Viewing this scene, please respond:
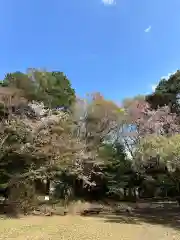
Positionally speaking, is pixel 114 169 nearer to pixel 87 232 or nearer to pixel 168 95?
pixel 168 95

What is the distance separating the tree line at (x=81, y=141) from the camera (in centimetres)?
1605

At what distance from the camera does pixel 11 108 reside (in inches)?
668

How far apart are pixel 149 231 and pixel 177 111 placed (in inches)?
684

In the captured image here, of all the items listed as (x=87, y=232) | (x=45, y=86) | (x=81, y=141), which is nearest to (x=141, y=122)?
(x=81, y=141)

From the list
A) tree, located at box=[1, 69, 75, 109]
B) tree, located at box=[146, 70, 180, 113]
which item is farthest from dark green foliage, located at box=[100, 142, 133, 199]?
tree, located at box=[146, 70, 180, 113]

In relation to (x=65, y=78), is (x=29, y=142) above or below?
below

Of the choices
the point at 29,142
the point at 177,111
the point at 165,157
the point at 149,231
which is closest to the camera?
the point at 149,231

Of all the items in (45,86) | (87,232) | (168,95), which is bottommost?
(87,232)

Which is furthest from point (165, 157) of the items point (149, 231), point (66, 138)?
point (66, 138)

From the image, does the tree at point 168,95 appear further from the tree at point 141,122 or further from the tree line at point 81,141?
the tree at point 141,122

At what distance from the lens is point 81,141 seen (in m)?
21.5

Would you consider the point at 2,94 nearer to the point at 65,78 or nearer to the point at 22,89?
→ the point at 22,89

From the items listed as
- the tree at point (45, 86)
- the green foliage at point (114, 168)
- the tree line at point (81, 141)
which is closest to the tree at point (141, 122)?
the tree line at point (81, 141)

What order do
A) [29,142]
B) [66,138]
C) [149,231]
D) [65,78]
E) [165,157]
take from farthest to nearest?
[65,78] → [66,138] → [29,142] → [165,157] → [149,231]
